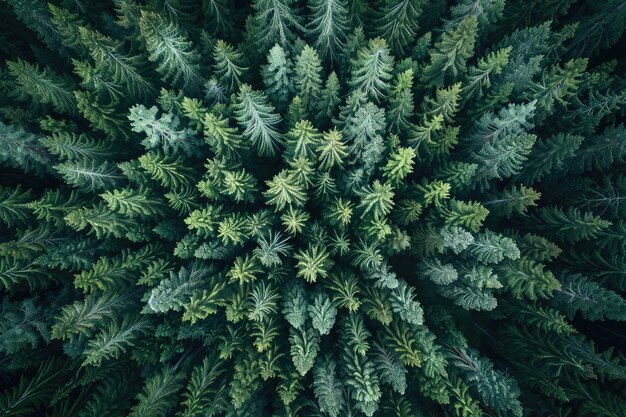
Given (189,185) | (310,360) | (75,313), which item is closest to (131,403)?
(75,313)

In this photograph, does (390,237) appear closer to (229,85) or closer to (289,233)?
(289,233)

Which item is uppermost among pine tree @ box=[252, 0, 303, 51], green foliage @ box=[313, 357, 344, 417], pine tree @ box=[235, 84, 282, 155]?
pine tree @ box=[252, 0, 303, 51]

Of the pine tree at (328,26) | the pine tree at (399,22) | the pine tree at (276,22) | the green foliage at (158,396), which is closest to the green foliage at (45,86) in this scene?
the pine tree at (276,22)

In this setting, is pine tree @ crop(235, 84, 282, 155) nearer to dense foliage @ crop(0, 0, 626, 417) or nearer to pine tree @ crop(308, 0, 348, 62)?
dense foliage @ crop(0, 0, 626, 417)

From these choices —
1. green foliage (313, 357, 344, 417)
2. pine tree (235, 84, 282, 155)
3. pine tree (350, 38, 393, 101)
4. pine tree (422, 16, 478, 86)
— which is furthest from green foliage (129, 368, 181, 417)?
pine tree (422, 16, 478, 86)

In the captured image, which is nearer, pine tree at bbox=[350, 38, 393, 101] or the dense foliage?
pine tree at bbox=[350, 38, 393, 101]

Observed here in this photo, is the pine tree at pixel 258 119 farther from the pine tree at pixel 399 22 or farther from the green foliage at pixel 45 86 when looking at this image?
the green foliage at pixel 45 86

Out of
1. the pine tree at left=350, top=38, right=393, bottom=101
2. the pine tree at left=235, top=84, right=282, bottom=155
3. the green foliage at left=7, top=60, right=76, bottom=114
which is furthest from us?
the green foliage at left=7, top=60, right=76, bottom=114

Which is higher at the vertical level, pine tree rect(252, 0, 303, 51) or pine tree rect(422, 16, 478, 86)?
pine tree rect(422, 16, 478, 86)
